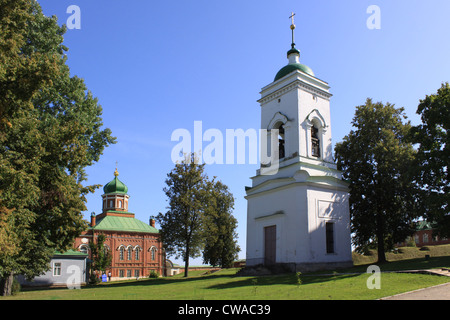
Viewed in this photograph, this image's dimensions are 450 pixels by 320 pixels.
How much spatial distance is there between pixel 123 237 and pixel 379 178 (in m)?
38.6

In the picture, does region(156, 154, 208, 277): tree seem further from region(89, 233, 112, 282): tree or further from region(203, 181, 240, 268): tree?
region(89, 233, 112, 282): tree

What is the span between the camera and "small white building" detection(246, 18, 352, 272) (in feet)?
68.6

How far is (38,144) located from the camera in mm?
14516

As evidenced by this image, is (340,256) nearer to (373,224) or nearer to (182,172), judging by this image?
(373,224)

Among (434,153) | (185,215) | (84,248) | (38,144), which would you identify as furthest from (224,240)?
(38,144)

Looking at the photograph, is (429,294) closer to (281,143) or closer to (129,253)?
(281,143)

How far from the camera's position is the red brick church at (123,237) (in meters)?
49.8

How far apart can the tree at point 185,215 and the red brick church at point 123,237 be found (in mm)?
18398

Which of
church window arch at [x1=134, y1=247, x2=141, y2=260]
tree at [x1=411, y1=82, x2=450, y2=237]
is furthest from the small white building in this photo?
church window arch at [x1=134, y1=247, x2=141, y2=260]

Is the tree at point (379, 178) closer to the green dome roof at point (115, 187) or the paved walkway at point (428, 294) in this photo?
the paved walkway at point (428, 294)

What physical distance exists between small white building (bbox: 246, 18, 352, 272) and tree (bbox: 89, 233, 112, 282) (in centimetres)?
2914

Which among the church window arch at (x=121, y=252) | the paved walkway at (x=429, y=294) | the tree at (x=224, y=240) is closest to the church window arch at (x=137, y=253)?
the church window arch at (x=121, y=252)

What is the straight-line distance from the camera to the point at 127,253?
51688 mm
